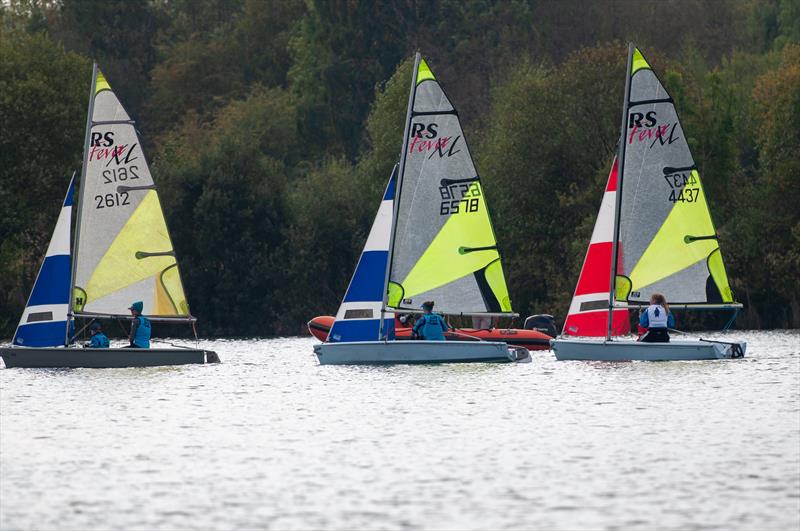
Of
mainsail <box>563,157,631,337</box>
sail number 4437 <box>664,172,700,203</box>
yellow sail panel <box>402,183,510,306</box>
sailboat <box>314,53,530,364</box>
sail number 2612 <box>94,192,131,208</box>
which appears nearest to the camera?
sailboat <box>314,53,530,364</box>

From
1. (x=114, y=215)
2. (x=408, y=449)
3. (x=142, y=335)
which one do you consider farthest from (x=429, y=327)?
(x=408, y=449)

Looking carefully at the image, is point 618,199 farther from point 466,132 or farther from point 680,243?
point 466,132

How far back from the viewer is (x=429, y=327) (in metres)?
41.1

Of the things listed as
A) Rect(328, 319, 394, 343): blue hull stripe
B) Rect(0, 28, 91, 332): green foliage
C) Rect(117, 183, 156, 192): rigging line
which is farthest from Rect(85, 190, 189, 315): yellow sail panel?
Rect(0, 28, 91, 332): green foliage

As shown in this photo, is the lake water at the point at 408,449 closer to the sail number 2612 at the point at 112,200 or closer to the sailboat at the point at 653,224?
the sailboat at the point at 653,224

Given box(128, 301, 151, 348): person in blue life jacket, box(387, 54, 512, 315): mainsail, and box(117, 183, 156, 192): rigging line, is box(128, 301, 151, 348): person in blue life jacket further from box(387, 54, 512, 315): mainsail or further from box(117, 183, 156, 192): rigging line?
box(387, 54, 512, 315): mainsail

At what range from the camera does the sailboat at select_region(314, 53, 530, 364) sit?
42406 mm

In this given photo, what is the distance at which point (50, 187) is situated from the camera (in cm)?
7312

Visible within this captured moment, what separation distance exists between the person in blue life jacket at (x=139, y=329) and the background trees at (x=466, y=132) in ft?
94.8

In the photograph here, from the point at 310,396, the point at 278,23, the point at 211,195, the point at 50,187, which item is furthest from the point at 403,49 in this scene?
the point at 310,396

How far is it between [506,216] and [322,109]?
80.2ft

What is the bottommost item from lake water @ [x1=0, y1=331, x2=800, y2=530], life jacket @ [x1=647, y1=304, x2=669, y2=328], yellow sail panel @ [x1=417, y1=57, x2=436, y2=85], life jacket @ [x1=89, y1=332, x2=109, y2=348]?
lake water @ [x1=0, y1=331, x2=800, y2=530]

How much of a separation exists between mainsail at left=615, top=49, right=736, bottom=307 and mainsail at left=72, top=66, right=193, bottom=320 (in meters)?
11.7

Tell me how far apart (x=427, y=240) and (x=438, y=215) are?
66 cm
